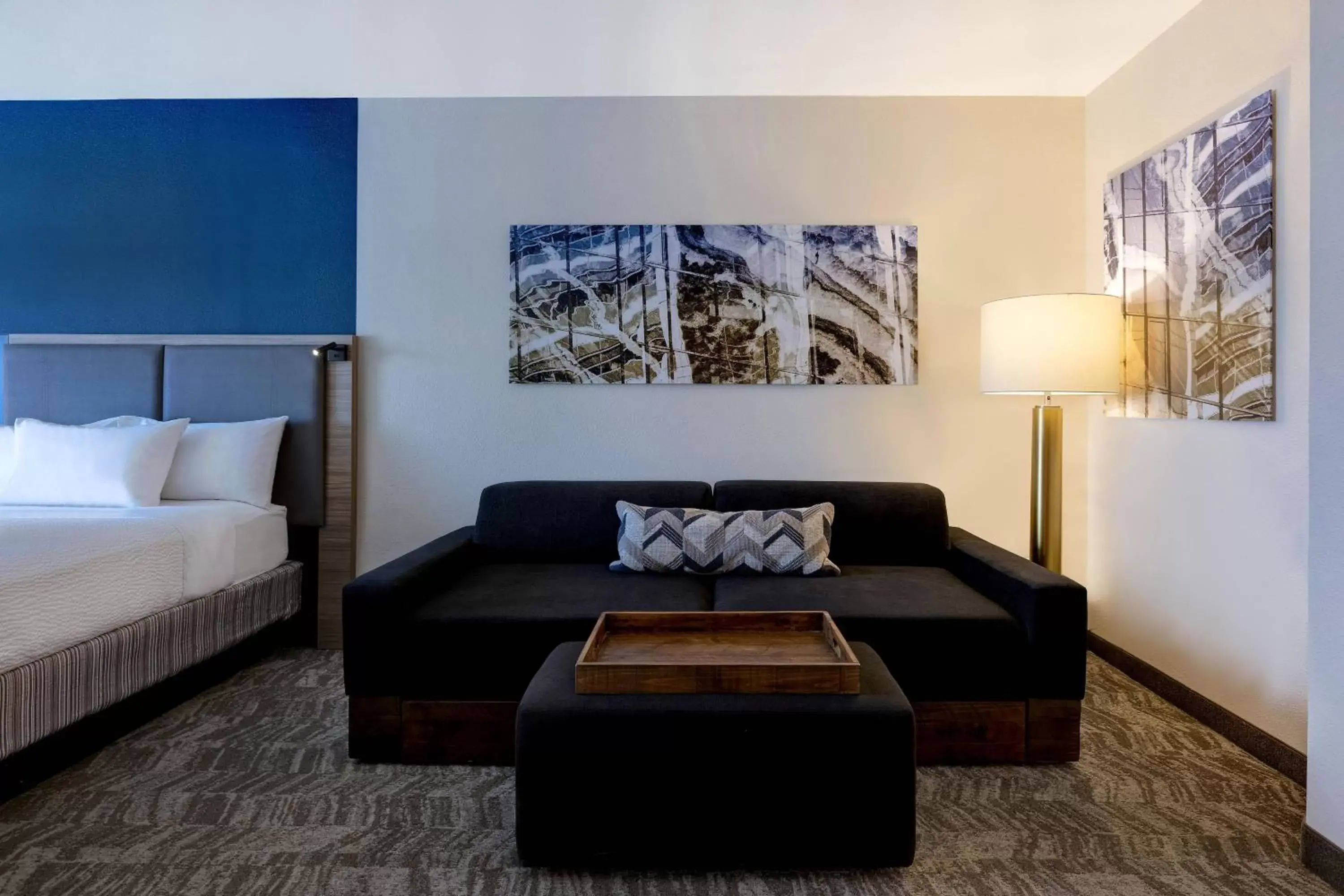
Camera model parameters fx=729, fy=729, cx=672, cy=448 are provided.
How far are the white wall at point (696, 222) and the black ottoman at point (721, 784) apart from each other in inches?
73.3

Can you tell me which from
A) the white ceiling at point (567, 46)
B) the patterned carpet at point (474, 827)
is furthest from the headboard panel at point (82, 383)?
the patterned carpet at point (474, 827)

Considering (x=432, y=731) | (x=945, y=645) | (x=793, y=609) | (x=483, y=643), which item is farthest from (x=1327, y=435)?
(x=432, y=731)

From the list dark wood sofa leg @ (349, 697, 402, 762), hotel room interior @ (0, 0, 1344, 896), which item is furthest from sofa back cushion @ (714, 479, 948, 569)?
dark wood sofa leg @ (349, 697, 402, 762)

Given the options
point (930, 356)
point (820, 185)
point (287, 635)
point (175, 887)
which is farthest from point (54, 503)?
point (930, 356)

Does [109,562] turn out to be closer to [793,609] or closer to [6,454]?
[6,454]

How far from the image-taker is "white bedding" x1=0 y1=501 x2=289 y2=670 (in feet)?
6.54

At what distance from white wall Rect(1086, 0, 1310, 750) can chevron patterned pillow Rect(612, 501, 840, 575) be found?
4.16 ft

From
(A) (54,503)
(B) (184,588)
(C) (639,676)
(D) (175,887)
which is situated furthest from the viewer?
(A) (54,503)

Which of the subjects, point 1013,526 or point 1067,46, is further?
point 1013,526

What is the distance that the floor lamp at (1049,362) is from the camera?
2670 millimetres

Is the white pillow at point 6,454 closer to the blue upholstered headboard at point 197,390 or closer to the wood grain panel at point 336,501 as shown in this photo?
the blue upholstered headboard at point 197,390

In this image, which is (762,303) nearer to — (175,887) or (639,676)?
(639,676)

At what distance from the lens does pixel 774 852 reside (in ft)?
5.36

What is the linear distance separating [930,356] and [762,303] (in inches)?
32.2
